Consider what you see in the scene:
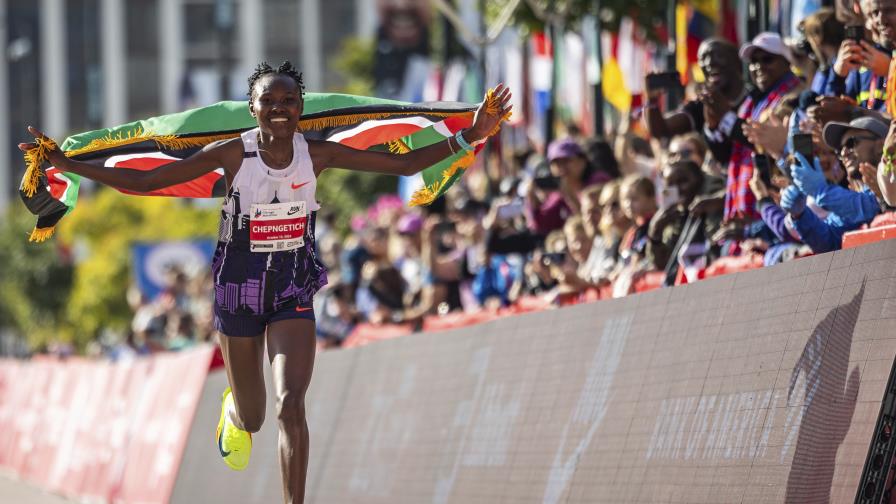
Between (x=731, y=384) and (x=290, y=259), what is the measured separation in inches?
88.4

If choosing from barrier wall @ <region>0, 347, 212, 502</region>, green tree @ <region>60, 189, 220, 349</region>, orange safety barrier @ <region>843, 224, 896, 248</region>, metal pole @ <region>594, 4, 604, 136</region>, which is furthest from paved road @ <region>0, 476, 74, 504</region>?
green tree @ <region>60, 189, 220, 349</region>

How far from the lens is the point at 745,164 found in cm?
979

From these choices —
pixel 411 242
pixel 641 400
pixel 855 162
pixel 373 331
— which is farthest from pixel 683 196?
pixel 411 242

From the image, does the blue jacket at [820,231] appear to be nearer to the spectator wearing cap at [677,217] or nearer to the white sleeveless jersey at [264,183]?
the spectator wearing cap at [677,217]

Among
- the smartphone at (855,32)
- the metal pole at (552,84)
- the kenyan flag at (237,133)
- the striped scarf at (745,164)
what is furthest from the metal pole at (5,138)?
the smartphone at (855,32)

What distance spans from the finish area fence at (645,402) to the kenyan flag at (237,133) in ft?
3.37

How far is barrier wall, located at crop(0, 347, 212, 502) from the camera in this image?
1398cm

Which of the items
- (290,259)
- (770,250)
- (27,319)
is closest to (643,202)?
(770,250)

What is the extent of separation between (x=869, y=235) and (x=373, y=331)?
308 inches

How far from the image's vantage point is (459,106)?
8.86 m

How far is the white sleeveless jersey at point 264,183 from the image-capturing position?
7.86 metres

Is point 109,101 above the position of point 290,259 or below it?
below

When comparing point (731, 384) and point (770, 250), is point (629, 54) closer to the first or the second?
point (770, 250)

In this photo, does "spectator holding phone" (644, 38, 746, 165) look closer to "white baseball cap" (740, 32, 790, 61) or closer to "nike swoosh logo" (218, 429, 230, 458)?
"white baseball cap" (740, 32, 790, 61)
